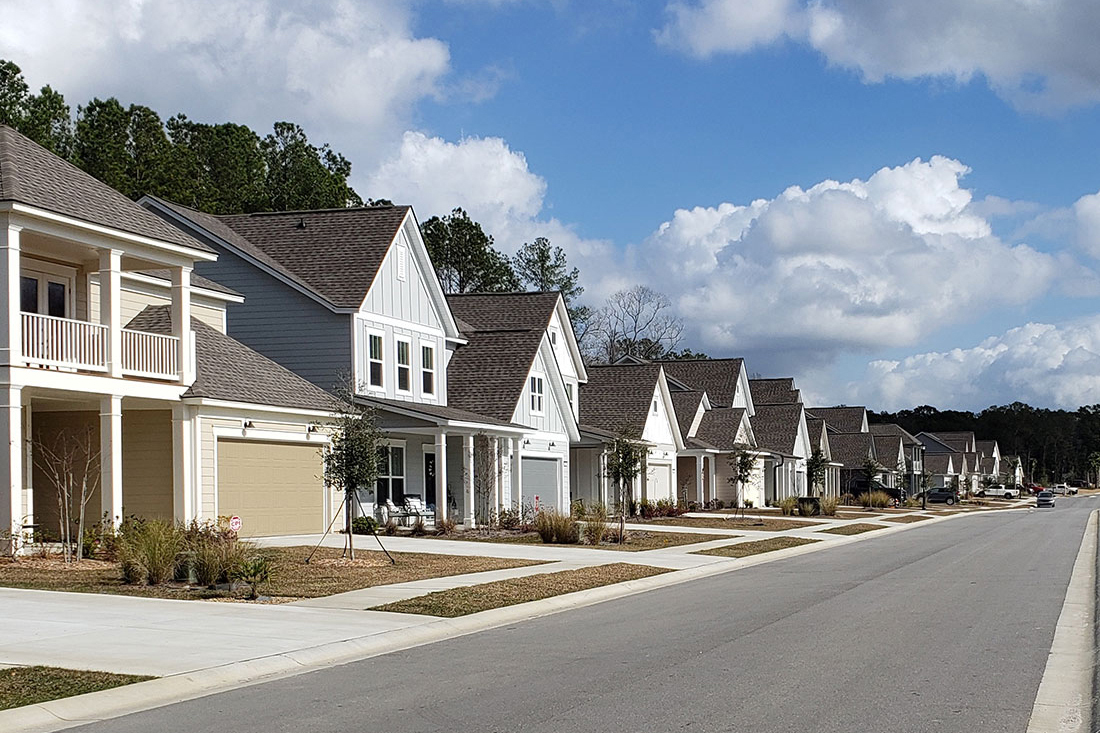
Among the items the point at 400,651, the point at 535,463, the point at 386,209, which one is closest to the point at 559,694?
the point at 400,651

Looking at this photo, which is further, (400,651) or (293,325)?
(293,325)

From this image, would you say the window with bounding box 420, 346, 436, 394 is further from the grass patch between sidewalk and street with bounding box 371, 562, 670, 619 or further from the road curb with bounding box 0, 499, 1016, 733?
the road curb with bounding box 0, 499, 1016, 733

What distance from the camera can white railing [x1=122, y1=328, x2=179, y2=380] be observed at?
83.0 ft

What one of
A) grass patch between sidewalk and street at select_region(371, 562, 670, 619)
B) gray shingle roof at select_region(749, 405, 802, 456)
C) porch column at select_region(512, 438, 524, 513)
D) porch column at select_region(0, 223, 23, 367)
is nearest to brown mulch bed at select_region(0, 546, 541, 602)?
grass patch between sidewalk and street at select_region(371, 562, 670, 619)

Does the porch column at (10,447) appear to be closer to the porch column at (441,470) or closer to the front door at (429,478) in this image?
the porch column at (441,470)

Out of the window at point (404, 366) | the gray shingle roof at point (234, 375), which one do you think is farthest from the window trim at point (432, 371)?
the gray shingle roof at point (234, 375)

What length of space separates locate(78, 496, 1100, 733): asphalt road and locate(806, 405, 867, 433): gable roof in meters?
89.2

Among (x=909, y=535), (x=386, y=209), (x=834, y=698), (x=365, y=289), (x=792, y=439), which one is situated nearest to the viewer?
(x=834, y=698)

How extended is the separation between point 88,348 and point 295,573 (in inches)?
269

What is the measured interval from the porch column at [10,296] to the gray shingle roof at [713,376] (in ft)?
171

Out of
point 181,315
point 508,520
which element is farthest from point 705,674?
point 508,520

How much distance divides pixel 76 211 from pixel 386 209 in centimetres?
1612

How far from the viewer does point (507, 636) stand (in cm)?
→ 1503

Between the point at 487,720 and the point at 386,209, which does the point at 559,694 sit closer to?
the point at 487,720
